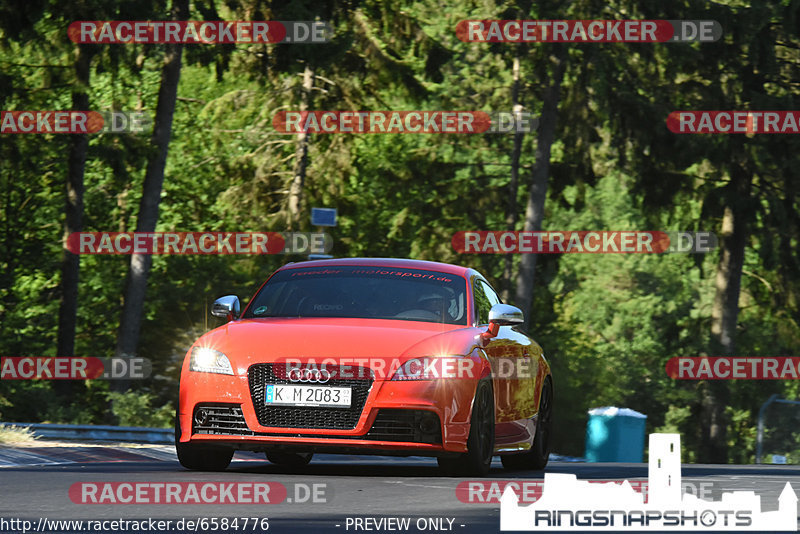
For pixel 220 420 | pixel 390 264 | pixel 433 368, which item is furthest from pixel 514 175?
pixel 220 420

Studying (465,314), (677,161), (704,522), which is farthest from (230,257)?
(704,522)

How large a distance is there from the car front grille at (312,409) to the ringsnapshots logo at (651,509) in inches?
49.6

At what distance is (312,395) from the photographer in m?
10.7

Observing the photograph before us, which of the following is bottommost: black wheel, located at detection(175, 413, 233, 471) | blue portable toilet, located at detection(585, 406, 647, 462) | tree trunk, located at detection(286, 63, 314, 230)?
blue portable toilet, located at detection(585, 406, 647, 462)

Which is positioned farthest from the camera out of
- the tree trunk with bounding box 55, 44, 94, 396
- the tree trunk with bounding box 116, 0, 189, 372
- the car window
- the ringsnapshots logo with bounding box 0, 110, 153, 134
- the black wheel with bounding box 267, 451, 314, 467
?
the tree trunk with bounding box 55, 44, 94, 396

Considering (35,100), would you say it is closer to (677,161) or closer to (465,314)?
(677,161)

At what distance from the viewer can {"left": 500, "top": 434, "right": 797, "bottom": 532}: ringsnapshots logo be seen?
8.07 metres

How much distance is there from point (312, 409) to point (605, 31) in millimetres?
24831

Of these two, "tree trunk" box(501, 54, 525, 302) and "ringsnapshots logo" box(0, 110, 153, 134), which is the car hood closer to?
"ringsnapshots logo" box(0, 110, 153, 134)

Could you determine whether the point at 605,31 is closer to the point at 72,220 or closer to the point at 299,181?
the point at 299,181

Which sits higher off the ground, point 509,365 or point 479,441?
point 509,365

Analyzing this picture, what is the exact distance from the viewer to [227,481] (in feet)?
34.1

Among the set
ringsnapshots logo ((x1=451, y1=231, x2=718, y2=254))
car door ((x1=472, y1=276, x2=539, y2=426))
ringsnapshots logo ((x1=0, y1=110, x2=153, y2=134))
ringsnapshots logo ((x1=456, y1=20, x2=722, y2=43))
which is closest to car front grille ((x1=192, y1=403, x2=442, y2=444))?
car door ((x1=472, y1=276, x2=539, y2=426))

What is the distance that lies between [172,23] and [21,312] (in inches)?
639
